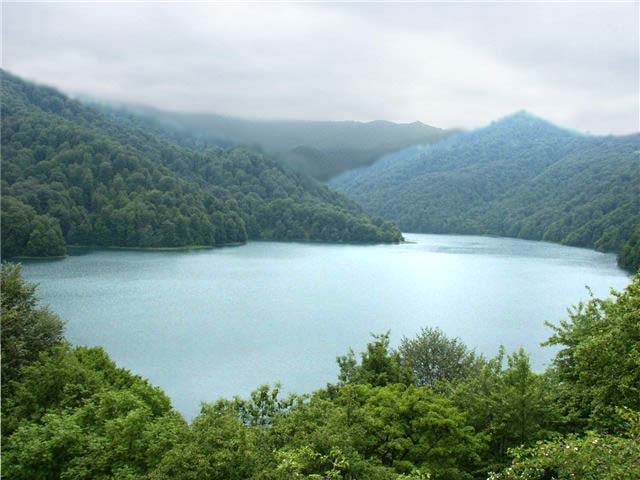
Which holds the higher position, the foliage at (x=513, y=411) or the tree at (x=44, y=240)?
the tree at (x=44, y=240)

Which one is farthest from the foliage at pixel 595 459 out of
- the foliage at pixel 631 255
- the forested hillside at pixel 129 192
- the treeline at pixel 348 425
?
the forested hillside at pixel 129 192

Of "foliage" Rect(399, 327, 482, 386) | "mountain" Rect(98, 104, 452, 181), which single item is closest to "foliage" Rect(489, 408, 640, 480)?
"mountain" Rect(98, 104, 452, 181)

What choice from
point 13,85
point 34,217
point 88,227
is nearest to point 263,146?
point 34,217

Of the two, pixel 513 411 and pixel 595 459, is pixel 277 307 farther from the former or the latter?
pixel 595 459

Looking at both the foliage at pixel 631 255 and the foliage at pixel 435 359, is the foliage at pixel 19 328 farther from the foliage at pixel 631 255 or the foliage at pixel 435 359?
the foliage at pixel 631 255

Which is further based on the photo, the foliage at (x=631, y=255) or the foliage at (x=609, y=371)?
the foliage at (x=631, y=255)

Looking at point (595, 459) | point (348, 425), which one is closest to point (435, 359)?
point (348, 425)
